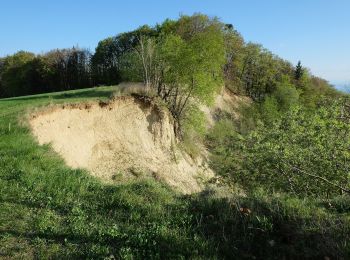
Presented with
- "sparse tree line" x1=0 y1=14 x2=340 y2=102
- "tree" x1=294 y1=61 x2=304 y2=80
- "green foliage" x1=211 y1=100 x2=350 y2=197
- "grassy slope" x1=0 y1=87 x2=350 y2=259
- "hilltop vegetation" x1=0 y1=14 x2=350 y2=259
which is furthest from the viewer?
"tree" x1=294 y1=61 x2=304 y2=80

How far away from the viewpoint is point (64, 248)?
6.13m

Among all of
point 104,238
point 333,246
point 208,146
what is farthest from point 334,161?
point 208,146

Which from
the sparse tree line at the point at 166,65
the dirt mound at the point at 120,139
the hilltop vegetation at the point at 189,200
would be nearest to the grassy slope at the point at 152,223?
the hilltop vegetation at the point at 189,200

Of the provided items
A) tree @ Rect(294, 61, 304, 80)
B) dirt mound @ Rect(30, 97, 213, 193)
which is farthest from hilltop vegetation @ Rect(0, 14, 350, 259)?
tree @ Rect(294, 61, 304, 80)

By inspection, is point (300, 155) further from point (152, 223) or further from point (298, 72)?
point (298, 72)

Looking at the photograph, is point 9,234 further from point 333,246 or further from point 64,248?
point 333,246

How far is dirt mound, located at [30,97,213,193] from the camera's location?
1895 cm

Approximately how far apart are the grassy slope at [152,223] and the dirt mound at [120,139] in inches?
345

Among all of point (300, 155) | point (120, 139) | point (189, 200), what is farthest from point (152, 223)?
point (120, 139)

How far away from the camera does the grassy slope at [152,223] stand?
6027mm

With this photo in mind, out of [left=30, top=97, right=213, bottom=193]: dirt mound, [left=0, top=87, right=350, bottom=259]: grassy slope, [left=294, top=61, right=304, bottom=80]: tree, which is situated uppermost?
[left=294, top=61, right=304, bottom=80]: tree

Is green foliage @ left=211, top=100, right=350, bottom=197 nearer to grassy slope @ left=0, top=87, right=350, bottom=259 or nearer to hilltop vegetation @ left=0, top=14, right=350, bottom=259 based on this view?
hilltop vegetation @ left=0, top=14, right=350, bottom=259

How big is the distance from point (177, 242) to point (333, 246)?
2423 millimetres

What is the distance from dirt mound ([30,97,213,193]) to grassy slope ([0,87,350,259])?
877 centimetres
